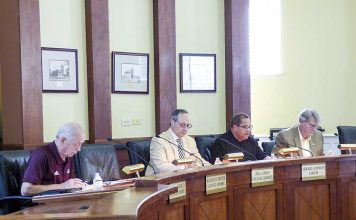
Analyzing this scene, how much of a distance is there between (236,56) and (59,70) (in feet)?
7.00

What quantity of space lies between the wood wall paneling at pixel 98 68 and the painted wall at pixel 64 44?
0.06 m

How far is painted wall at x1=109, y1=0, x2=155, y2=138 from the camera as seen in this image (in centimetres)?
536

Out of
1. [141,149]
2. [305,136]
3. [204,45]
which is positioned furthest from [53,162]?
[204,45]

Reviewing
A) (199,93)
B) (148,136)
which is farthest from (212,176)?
(199,93)

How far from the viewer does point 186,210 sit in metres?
3.31

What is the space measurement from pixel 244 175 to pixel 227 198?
0.22 meters

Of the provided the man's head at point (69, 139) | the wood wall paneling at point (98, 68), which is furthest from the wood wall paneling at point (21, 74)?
the man's head at point (69, 139)

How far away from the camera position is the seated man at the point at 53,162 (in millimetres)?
3414

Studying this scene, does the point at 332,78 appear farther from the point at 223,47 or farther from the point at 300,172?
the point at 300,172

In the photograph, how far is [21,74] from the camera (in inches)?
181

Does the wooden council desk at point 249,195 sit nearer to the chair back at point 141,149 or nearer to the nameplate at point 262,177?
the nameplate at point 262,177

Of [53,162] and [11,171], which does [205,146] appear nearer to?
[53,162]

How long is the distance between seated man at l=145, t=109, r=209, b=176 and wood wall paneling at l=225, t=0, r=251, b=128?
1.53 metres

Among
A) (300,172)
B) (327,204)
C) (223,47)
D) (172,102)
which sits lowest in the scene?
(327,204)
